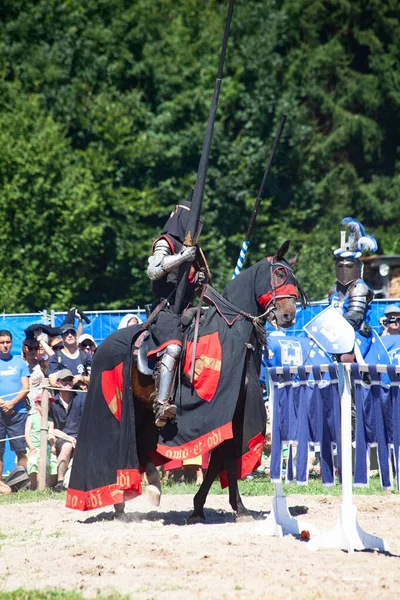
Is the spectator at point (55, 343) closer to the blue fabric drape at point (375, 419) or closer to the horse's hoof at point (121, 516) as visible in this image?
the horse's hoof at point (121, 516)

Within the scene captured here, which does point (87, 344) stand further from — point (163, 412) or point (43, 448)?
point (163, 412)

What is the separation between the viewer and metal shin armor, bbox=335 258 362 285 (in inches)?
478

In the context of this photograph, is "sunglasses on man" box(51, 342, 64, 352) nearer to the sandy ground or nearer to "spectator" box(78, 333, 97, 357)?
"spectator" box(78, 333, 97, 357)

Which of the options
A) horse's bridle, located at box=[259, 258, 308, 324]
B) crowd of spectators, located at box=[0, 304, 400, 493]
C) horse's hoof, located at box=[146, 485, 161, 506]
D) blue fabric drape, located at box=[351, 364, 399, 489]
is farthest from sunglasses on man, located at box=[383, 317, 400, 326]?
blue fabric drape, located at box=[351, 364, 399, 489]

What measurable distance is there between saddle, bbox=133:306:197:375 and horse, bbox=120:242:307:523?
0.07 meters

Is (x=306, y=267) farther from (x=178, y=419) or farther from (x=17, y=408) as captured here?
(x=178, y=419)

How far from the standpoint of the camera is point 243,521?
8.33 meters

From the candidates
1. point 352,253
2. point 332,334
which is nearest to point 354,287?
point 352,253

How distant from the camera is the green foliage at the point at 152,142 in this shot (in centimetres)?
2441

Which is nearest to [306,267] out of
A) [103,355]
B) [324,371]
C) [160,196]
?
[160,196]

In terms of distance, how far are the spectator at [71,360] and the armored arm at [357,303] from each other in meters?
3.20

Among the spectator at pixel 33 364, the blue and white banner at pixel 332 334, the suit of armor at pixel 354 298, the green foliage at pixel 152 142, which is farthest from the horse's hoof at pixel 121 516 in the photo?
the green foliage at pixel 152 142

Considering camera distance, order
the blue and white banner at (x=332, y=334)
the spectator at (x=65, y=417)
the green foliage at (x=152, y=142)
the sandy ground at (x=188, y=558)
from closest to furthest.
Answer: the sandy ground at (x=188, y=558) < the blue and white banner at (x=332, y=334) < the spectator at (x=65, y=417) < the green foliage at (x=152, y=142)

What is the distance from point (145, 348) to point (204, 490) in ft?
4.21
